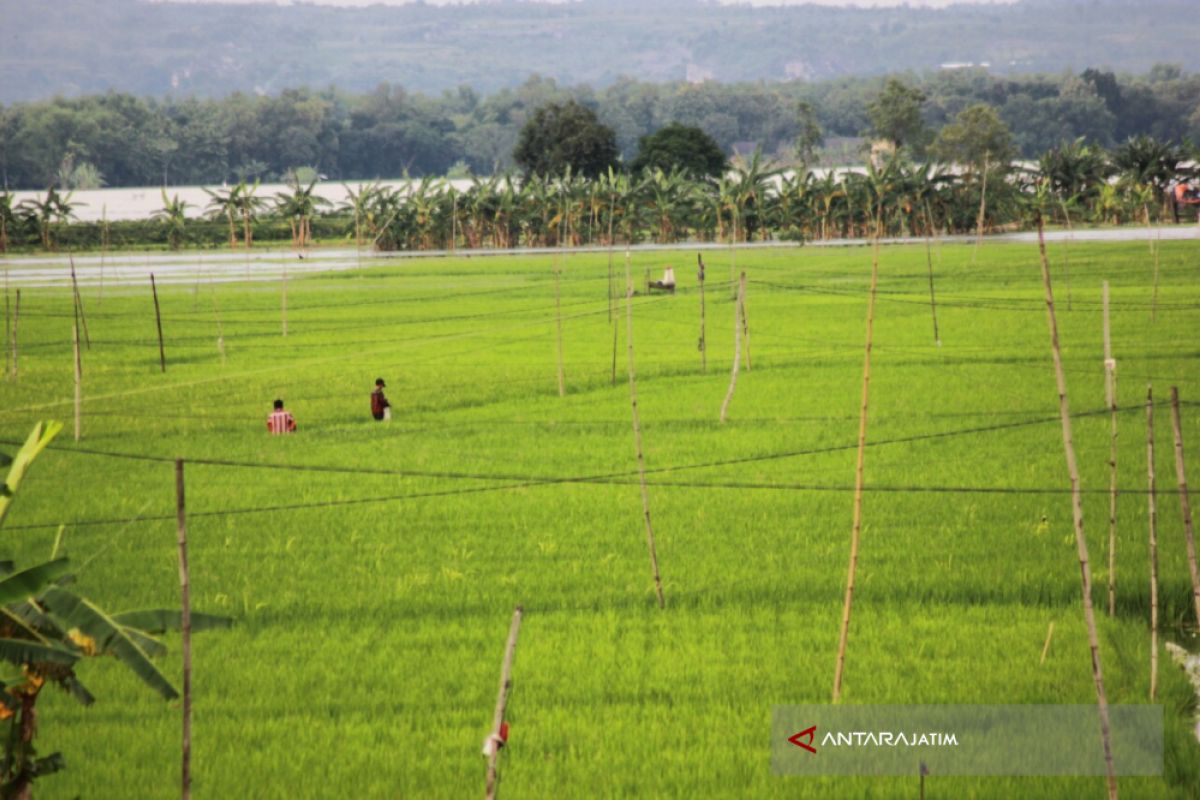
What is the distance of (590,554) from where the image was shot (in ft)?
32.3

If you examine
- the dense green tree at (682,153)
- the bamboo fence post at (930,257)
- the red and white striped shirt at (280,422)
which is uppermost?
the dense green tree at (682,153)

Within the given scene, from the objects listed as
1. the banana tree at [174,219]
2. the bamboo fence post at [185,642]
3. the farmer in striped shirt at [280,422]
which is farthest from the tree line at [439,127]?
the bamboo fence post at [185,642]

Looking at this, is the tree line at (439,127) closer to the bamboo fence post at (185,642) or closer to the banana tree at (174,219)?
the banana tree at (174,219)

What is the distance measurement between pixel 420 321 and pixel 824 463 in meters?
14.5

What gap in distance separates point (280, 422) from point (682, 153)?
Result: 126 feet

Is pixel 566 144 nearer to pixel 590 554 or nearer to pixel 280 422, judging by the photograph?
pixel 280 422

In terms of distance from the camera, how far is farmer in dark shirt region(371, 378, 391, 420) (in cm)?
1519

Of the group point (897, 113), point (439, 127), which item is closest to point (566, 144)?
point (897, 113)

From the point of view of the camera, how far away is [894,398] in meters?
16.0

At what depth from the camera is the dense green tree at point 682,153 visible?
50.8 m

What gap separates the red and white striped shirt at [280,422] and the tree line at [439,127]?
4818 cm

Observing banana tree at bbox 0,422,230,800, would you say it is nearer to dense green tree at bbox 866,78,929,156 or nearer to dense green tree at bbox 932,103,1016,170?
dense green tree at bbox 932,103,1016,170

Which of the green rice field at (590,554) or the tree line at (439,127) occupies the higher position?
the tree line at (439,127)

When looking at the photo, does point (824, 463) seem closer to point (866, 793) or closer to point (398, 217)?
point (866, 793)
